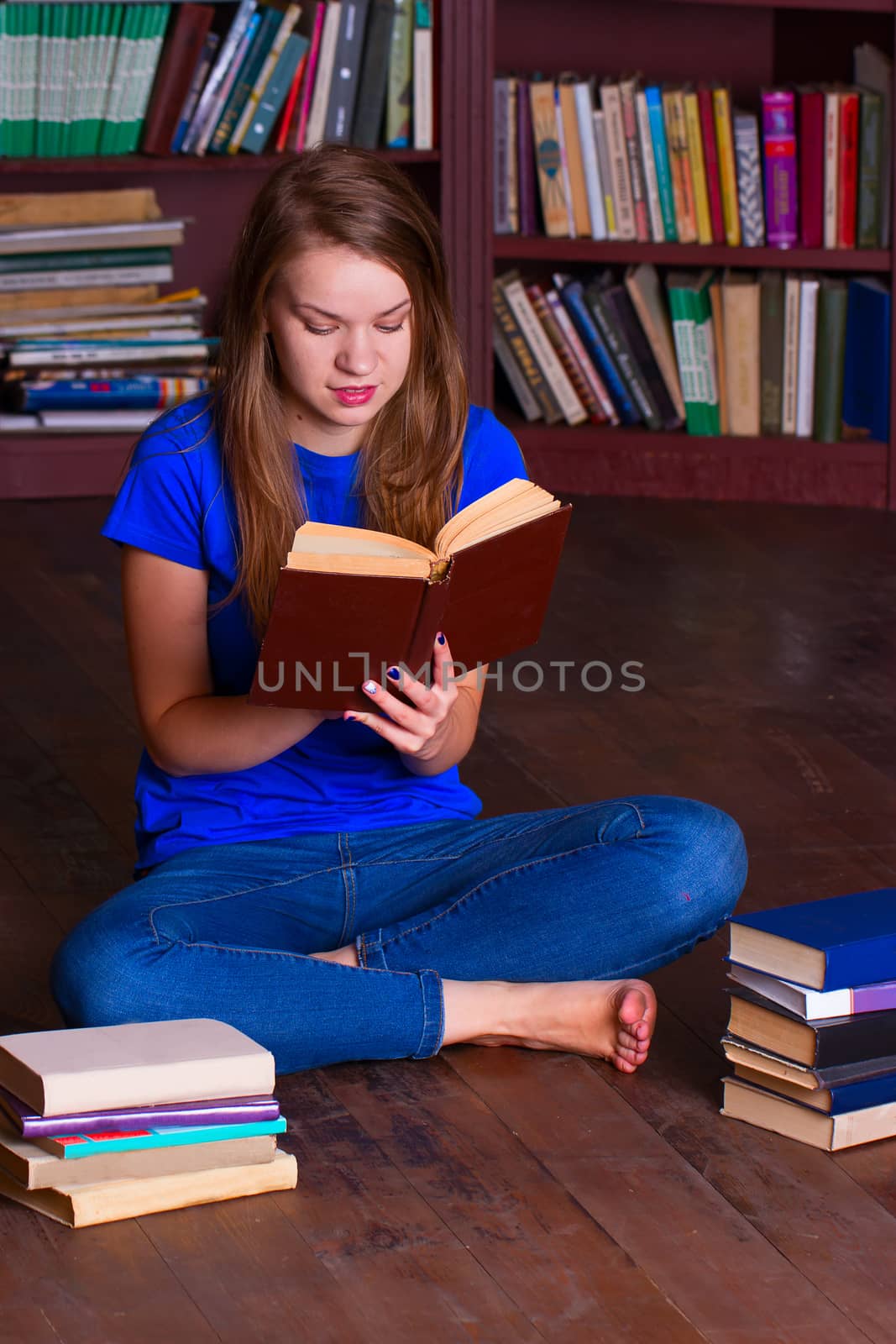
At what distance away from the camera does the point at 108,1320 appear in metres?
1.36

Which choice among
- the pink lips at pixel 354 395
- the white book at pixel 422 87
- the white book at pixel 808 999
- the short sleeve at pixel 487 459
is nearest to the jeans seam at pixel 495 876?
the white book at pixel 808 999

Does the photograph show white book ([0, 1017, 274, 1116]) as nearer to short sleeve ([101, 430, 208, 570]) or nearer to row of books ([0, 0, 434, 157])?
short sleeve ([101, 430, 208, 570])

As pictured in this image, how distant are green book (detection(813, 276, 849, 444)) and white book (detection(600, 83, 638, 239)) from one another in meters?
0.40

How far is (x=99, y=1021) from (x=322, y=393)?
0.57m

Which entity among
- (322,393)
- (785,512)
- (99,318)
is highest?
(322,393)

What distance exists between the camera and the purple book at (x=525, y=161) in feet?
12.8

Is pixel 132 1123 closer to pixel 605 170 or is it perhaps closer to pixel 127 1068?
pixel 127 1068

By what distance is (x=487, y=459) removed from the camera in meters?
1.88

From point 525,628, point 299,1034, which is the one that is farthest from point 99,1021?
point 525,628

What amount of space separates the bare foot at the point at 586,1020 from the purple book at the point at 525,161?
2500mm

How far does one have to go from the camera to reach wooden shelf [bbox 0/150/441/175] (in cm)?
385

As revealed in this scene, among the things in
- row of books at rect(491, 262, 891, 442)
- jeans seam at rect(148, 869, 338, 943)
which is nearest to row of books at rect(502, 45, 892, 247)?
row of books at rect(491, 262, 891, 442)

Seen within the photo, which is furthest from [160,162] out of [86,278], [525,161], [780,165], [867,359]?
[867,359]

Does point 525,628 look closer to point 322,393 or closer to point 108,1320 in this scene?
point 322,393
